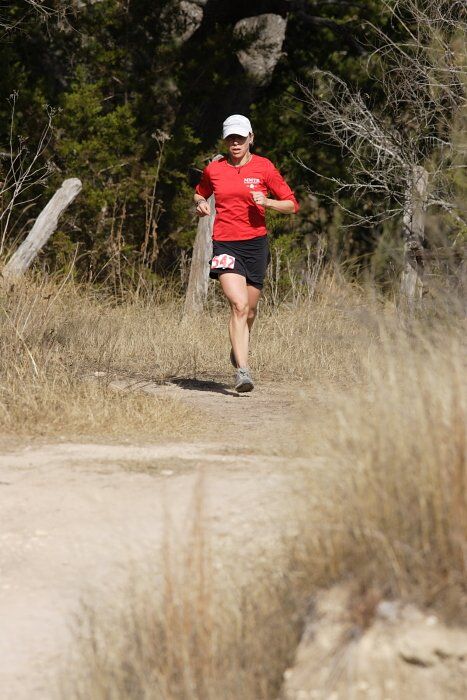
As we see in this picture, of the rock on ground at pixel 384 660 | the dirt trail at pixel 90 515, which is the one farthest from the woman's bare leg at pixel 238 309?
the rock on ground at pixel 384 660

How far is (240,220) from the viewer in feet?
25.7

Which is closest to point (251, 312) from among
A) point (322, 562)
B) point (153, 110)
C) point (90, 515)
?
point (90, 515)

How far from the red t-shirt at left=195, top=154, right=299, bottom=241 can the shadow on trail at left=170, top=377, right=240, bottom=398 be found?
1.17 meters

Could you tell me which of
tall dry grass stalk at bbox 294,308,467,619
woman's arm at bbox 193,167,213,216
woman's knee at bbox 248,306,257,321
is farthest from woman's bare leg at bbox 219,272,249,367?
tall dry grass stalk at bbox 294,308,467,619

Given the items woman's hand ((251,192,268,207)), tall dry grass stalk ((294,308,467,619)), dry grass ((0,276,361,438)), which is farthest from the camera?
woman's hand ((251,192,268,207))

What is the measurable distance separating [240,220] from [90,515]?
335 cm

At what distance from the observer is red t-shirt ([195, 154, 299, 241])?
7734 mm

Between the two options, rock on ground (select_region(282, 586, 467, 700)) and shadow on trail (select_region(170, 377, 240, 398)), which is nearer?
rock on ground (select_region(282, 586, 467, 700))

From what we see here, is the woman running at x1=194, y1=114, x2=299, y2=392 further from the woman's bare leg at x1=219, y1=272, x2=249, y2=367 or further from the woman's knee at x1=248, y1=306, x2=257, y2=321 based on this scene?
the woman's knee at x1=248, y1=306, x2=257, y2=321

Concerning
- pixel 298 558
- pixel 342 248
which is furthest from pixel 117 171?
pixel 298 558

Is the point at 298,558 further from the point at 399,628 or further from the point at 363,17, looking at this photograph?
the point at 363,17

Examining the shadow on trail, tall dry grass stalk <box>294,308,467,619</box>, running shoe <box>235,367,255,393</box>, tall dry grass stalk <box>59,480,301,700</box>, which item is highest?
tall dry grass stalk <box>294,308,467,619</box>

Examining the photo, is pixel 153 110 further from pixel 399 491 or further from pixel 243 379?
pixel 399 491

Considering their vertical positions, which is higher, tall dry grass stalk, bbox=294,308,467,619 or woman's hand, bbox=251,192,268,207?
woman's hand, bbox=251,192,268,207
